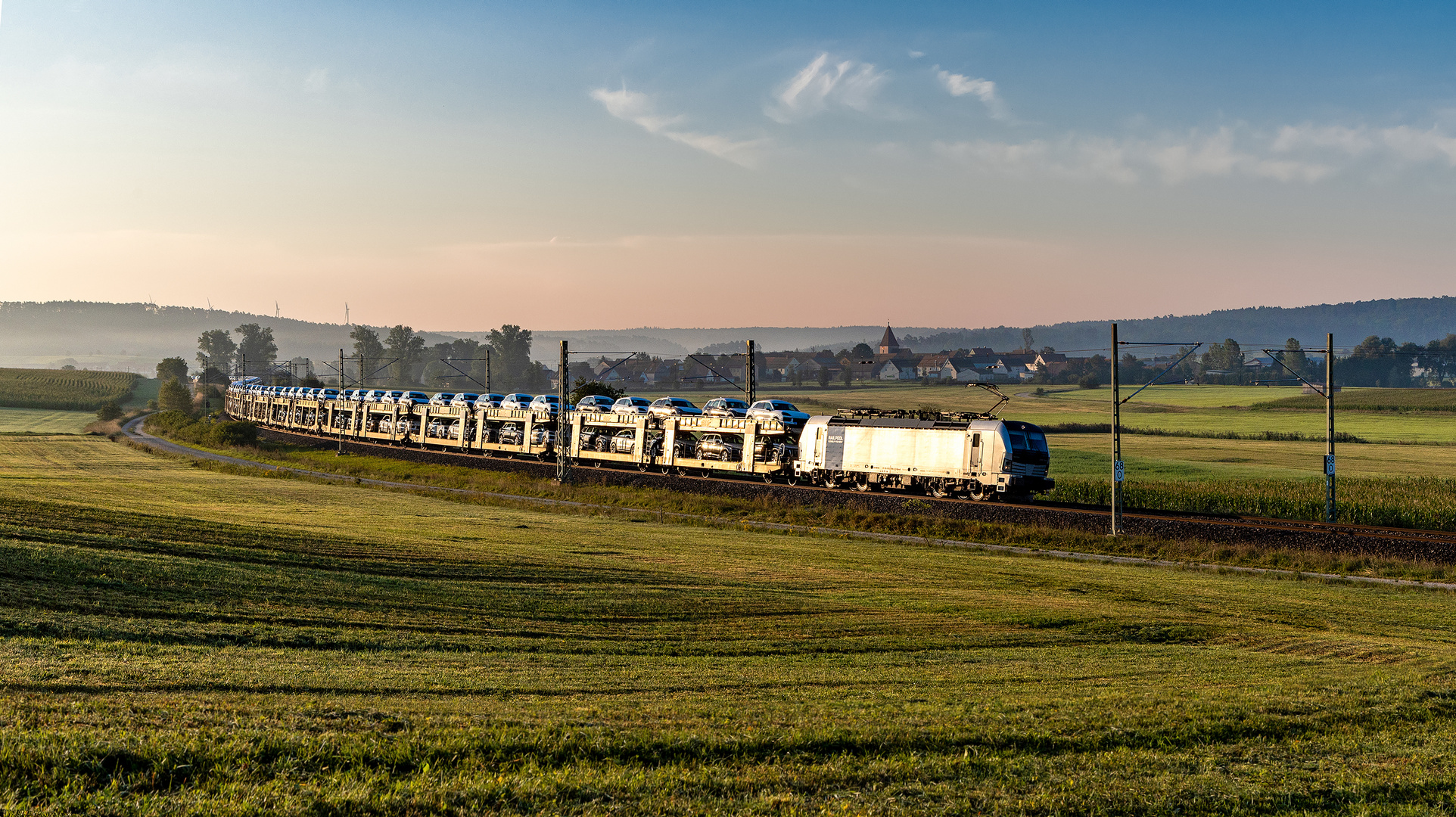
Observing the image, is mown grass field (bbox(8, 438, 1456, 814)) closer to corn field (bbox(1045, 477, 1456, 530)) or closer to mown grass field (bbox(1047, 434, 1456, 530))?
corn field (bbox(1045, 477, 1456, 530))

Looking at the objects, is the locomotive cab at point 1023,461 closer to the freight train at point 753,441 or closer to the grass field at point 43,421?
the freight train at point 753,441

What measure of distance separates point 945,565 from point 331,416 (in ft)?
302

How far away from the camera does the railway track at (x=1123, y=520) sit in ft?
113

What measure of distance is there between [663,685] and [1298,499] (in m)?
46.8

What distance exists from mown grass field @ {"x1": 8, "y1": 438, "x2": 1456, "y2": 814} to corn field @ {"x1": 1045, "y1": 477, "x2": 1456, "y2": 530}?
18.4 m

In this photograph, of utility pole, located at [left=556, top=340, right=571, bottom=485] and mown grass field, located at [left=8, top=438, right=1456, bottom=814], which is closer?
mown grass field, located at [left=8, top=438, right=1456, bottom=814]

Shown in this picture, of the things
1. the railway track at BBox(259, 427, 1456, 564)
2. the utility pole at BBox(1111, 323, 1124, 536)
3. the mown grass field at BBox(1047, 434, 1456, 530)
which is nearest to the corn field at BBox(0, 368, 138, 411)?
the railway track at BBox(259, 427, 1456, 564)

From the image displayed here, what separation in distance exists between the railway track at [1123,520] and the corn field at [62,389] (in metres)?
131

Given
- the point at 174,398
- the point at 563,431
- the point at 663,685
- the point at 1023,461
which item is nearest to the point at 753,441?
the point at 563,431

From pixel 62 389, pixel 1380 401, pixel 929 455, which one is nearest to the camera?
pixel 929 455

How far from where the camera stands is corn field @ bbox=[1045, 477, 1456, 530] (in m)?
44.0

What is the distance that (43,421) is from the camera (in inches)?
5027

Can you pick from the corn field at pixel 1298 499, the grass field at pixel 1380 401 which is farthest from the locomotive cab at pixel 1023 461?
the grass field at pixel 1380 401

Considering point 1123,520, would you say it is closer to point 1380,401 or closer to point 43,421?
point 1380,401
